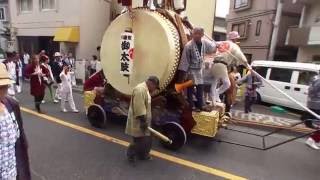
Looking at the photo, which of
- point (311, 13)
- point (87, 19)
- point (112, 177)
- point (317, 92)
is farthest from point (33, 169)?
point (311, 13)

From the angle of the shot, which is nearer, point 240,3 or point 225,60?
point 225,60

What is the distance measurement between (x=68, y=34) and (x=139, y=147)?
44.2 feet

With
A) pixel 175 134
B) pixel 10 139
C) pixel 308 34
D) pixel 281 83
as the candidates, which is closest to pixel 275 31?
pixel 308 34

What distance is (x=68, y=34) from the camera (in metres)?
16.9

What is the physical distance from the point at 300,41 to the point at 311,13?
201 cm

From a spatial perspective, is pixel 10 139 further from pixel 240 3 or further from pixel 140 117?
pixel 240 3

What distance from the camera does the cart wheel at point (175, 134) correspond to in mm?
5496

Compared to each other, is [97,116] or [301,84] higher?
[301,84]

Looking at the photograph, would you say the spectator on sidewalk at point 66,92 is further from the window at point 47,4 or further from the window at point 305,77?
the window at point 47,4

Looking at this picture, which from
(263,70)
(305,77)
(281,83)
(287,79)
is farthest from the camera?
(263,70)

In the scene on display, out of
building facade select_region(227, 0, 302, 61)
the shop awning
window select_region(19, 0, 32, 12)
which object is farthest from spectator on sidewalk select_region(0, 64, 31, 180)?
window select_region(19, 0, 32, 12)

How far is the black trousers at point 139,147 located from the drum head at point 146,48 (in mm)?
1270

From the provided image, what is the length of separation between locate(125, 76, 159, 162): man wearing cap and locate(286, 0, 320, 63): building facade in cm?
1329

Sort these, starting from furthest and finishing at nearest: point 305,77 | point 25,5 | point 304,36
Answer: point 25,5
point 304,36
point 305,77
